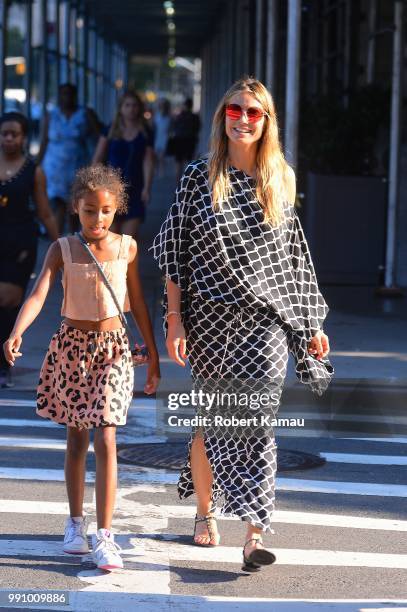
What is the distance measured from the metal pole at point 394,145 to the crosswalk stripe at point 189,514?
26.7 feet

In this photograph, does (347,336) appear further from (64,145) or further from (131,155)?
(64,145)

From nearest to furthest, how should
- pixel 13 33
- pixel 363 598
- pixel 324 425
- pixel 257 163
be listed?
pixel 363 598 → pixel 257 163 → pixel 324 425 → pixel 13 33

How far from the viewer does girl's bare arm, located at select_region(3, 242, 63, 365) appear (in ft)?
18.1

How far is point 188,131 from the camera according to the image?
1346 inches

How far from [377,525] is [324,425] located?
2.57m

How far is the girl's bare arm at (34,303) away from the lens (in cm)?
552

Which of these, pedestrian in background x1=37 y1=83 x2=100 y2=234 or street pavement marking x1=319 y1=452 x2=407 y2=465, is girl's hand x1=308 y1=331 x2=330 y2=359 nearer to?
street pavement marking x1=319 y1=452 x2=407 y2=465

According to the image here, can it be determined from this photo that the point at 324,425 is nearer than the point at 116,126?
Yes

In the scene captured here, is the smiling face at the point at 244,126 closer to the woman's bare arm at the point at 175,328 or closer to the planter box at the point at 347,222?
the woman's bare arm at the point at 175,328

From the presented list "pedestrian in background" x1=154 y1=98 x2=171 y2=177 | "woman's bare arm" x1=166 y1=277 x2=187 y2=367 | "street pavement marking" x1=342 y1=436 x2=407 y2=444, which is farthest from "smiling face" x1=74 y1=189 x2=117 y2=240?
"pedestrian in background" x1=154 y1=98 x2=171 y2=177

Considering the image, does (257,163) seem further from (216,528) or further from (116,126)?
(116,126)

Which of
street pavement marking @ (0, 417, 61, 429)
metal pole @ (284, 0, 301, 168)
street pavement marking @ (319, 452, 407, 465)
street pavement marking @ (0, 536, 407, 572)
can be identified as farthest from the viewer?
metal pole @ (284, 0, 301, 168)

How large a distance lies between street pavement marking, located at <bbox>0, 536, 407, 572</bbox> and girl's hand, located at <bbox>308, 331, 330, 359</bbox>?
32.5 inches

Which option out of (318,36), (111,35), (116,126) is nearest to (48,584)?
(116,126)
